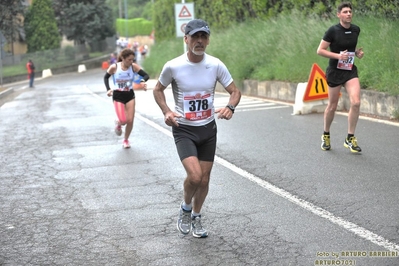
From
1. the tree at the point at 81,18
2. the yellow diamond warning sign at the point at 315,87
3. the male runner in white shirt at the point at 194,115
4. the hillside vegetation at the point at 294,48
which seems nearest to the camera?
the male runner in white shirt at the point at 194,115

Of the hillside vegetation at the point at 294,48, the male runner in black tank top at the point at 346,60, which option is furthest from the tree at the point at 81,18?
the male runner in black tank top at the point at 346,60

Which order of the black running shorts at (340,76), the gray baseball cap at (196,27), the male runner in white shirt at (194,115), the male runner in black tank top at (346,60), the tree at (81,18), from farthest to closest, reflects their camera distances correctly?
the tree at (81,18)
the black running shorts at (340,76)
the male runner in black tank top at (346,60)
the male runner in white shirt at (194,115)
the gray baseball cap at (196,27)

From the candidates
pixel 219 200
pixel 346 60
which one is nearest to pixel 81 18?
pixel 346 60

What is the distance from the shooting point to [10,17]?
194 ft

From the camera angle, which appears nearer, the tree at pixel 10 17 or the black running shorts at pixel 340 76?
the black running shorts at pixel 340 76

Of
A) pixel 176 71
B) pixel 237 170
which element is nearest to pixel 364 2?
pixel 237 170

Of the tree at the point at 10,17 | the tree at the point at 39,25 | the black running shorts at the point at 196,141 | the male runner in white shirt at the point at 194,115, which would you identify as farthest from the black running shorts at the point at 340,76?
the tree at the point at 39,25

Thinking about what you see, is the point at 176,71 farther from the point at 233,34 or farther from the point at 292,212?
the point at 233,34

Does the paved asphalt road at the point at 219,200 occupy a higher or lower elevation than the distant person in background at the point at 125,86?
lower

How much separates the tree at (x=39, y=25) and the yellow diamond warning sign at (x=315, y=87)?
168ft

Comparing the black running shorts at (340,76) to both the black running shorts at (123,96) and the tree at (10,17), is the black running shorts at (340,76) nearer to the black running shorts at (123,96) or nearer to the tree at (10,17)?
the black running shorts at (123,96)

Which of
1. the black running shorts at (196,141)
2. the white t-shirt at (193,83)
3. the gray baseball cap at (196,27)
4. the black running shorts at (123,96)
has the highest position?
the gray baseball cap at (196,27)

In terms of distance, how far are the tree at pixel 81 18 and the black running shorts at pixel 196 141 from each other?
65395mm

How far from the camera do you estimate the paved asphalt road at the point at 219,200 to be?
6.13m
